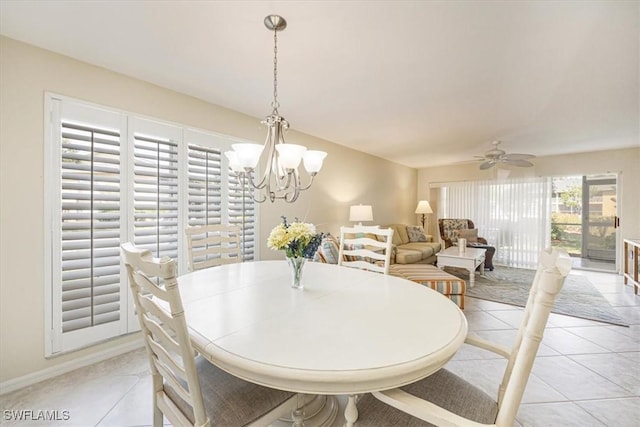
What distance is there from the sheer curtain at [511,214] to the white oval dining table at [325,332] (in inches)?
226

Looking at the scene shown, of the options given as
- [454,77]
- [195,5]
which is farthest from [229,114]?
[454,77]

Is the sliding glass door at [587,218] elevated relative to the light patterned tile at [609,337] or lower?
elevated

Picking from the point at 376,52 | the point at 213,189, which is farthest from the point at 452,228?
the point at 213,189

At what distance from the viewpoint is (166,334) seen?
0.93m

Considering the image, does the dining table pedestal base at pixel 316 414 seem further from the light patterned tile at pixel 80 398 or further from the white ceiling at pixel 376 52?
the white ceiling at pixel 376 52

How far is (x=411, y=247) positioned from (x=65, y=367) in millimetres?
4956

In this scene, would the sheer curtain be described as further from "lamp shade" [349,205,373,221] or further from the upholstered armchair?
"lamp shade" [349,205,373,221]

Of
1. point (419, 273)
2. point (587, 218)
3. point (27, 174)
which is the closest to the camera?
point (27, 174)

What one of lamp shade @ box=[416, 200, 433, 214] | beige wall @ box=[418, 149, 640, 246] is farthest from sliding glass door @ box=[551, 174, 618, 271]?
lamp shade @ box=[416, 200, 433, 214]

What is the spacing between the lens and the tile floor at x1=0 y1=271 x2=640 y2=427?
63.7 inches

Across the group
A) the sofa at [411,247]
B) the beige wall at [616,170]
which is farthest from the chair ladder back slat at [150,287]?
the beige wall at [616,170]

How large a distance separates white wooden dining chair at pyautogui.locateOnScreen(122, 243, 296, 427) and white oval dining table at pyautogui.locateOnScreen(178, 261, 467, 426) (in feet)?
0.34

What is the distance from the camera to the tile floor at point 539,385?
63.7 inches

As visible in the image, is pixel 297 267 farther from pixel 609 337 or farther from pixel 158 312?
pixel 609 337
